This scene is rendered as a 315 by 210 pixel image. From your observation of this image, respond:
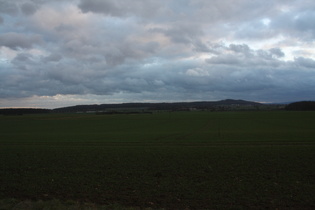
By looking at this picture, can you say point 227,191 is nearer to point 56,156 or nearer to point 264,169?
point 264,169

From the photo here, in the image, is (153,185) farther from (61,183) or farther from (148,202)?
(61,183)

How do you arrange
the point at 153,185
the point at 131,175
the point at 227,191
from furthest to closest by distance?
the point at 131,175, the point at 153,185, the point at 227,191

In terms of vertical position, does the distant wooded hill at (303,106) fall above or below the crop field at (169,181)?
above

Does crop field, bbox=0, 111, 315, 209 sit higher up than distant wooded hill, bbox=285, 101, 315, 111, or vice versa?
distant wooded hill, bbox=285, 101, 315, 111

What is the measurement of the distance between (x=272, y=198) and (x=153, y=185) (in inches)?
192

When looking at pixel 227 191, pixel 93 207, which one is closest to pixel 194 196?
pixel 227 191

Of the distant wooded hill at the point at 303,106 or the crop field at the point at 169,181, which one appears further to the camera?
the distant wooded hill at the point at 303,106

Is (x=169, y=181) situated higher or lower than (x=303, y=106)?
lower

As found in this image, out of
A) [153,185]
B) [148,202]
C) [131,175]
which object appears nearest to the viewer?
[148,202]

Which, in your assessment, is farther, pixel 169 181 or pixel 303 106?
pixel 303 106

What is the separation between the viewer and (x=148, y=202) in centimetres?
905

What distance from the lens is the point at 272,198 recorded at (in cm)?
929

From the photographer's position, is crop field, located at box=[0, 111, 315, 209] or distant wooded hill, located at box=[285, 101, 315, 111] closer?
crop field, located at box=[0, 111, 315, 209]

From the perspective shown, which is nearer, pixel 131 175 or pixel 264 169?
pixel 131 175
